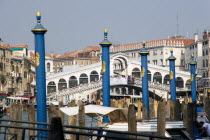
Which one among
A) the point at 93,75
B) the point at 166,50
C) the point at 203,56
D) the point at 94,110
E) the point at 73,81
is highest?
the point at 166,50

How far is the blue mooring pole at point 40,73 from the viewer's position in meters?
11.6

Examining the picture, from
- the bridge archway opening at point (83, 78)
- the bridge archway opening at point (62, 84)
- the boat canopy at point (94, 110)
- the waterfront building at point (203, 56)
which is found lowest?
the boat canopy at point (94, 110)

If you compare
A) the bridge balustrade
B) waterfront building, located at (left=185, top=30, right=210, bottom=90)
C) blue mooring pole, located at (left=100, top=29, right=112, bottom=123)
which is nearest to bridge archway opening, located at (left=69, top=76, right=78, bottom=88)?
the bridge balustrade

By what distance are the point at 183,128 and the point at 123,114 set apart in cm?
174

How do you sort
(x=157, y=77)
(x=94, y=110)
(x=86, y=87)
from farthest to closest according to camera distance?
(x=157, y=77)
(x=86, y=87)
(x=94, y=110)

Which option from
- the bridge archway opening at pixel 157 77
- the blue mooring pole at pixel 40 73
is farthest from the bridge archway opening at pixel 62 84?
the blue mooring pole at pixel 40 73

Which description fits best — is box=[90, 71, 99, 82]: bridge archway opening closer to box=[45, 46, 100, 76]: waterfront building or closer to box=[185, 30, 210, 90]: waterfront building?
box=[185, 30, 210, 90]: waterfront building

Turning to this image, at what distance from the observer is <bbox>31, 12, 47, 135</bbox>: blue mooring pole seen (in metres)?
11.6

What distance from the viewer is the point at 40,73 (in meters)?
11.7

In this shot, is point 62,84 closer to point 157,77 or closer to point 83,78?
point 83,78

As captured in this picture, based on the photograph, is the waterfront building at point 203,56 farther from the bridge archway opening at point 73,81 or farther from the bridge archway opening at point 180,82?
the bridge archway opening at point 73,81

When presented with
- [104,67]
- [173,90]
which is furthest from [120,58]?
[104,67]

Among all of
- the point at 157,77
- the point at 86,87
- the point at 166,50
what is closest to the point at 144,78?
the point at 86,87

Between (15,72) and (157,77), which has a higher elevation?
(15,72)
